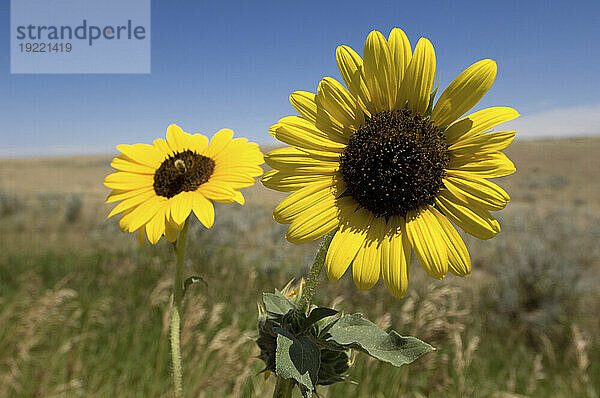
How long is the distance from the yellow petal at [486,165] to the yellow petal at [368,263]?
0.87 feet

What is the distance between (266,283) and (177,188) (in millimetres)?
4844

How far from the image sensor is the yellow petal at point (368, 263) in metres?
0.93

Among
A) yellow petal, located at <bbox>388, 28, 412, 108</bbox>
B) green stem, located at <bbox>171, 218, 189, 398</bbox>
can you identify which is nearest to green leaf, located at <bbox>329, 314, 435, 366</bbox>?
green stem, located at <bbox>171, 218, 189, 398</bbox>

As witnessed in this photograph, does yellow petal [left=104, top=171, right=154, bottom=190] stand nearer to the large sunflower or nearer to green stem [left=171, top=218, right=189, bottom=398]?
green stem [left=171, top=218, right=189, bottom=398]

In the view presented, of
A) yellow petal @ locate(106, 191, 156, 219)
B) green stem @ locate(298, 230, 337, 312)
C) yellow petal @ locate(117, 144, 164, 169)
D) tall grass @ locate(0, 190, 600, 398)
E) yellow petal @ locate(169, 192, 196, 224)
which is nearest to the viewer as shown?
green stem @ locate(298, 230, 337, 312)

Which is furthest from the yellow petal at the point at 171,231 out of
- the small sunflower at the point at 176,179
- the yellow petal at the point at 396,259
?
the yellow petal at the point at 396,259

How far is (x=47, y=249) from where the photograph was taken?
24.3 feet

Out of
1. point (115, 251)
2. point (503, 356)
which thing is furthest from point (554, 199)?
point (115, 251)

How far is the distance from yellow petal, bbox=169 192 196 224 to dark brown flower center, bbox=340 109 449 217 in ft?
1.47

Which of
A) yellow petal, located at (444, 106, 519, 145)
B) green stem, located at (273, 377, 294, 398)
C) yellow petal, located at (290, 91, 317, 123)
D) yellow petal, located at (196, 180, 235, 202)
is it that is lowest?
green stem, located at (273, 377, 294, 398)

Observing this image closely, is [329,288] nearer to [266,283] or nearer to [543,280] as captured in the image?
[266,283]

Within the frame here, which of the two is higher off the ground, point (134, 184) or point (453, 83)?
point (453, 83)

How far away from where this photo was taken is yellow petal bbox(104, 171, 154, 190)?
1.29 metres

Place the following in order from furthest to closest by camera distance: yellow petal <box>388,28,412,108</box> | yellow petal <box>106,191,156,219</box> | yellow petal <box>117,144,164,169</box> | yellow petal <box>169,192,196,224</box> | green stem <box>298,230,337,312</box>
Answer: yellow petal <box>117,144,164,169</box>, yellow petal <box>106,191,156,219</box>, yellow petal <box>169,192,196,224</box>, yellow petal <box>388,28,412,108</box>, green stem <box>298,230,337,312</box>
